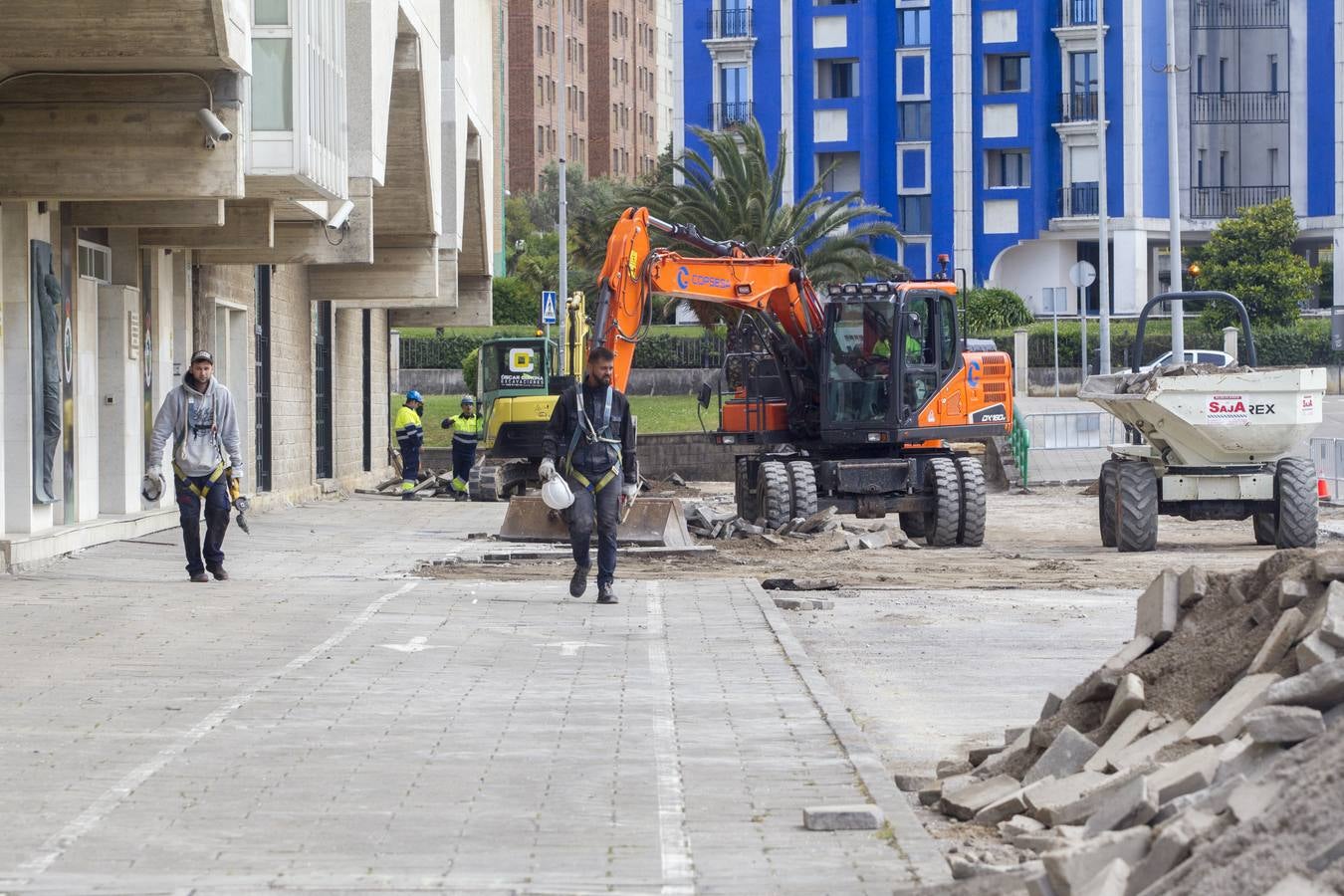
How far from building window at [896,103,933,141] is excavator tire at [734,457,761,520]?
4284 cm

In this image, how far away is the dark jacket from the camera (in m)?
14.1

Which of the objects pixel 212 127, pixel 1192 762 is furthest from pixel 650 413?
pixel 1192 762

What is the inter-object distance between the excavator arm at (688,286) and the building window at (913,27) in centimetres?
4409

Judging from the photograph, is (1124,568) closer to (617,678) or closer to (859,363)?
(859,363)

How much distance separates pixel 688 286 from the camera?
883 inches

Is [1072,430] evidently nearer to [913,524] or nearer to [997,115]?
[913,524]

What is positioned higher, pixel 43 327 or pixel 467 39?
pixel 467 39

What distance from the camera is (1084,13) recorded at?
6562 cm

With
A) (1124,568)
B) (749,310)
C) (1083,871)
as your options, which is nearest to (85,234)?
(749,310)

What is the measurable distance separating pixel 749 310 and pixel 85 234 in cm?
783

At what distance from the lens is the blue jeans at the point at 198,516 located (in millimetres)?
15516

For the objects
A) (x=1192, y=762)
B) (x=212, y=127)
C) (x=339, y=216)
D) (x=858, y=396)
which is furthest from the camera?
(x=339, y=216)

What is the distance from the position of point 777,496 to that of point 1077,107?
153 ft

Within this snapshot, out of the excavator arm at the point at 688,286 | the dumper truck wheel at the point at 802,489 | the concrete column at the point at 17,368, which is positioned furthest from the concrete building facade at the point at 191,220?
the dumper truck wheel at the point at 802,489
